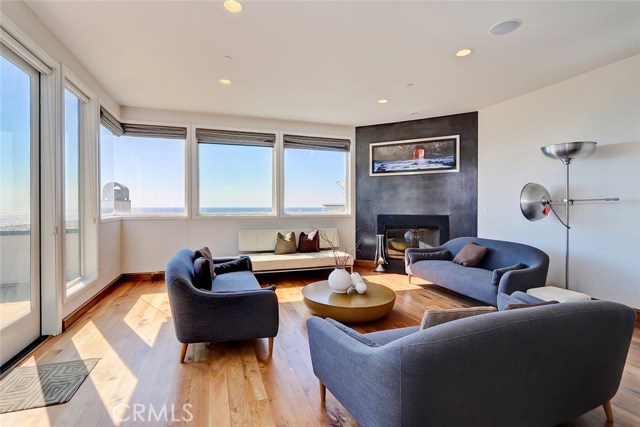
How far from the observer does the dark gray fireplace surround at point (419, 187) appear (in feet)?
16.9

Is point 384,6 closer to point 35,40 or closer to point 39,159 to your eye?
point 35,40

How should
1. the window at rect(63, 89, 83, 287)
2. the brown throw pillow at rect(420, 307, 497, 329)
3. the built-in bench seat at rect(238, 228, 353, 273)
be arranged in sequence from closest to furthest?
the brown throw pillow at rect(420, 307, 497, 329)
the window at rect(63, 89, 83, 287)
the built-in bench seat at rect(238, 228, 353, 273)

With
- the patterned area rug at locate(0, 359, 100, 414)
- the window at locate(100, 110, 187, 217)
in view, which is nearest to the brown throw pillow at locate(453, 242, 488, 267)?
the patterned area rug at locate(0, 359, 100, 414)

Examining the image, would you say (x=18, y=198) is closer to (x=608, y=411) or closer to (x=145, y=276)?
(x=145, y=276)

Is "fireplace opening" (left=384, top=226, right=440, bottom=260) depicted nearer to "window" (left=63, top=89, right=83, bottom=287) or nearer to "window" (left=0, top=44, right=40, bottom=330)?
"window" (left=63, top=89, right=83, bottom=287)

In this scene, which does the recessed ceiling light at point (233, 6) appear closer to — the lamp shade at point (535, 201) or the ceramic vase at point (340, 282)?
the ceramic vase at point (340, 282)

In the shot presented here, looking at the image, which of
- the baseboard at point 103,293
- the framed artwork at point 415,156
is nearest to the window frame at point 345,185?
the framed artwork at point 415,156

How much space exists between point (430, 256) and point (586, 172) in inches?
85.6

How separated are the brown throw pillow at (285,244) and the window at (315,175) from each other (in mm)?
571

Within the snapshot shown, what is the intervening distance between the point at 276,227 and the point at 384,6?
4.02m

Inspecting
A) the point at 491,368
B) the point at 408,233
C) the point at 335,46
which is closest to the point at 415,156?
the point at 408,233

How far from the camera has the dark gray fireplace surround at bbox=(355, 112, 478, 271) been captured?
5.15m

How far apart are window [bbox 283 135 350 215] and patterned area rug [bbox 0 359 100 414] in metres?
3.84

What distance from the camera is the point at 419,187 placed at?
558 cm
